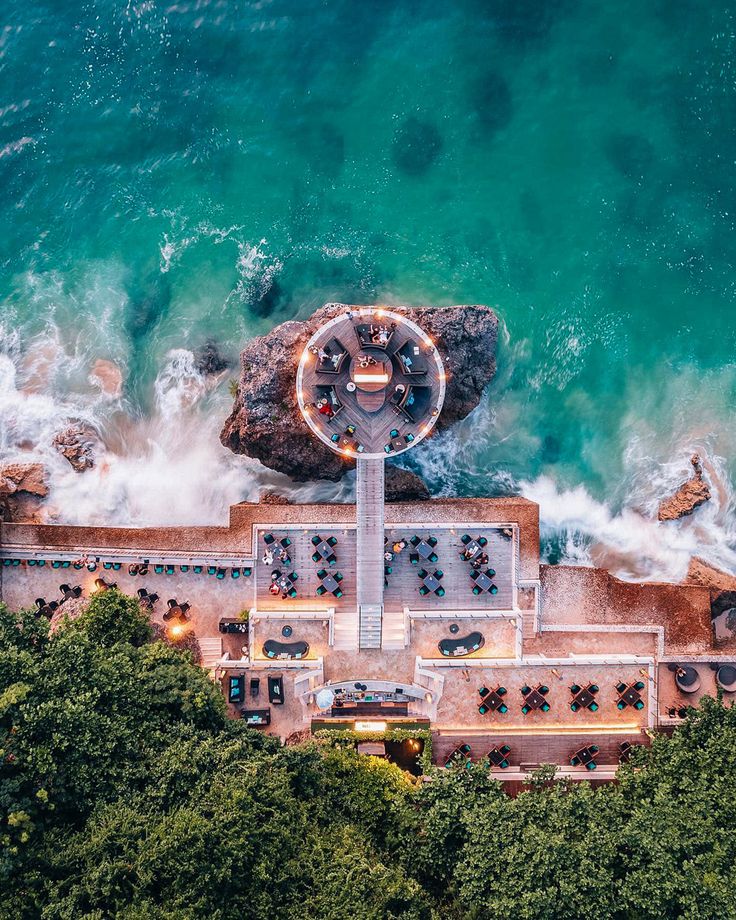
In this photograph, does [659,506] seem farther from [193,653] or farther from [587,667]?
[193,653]

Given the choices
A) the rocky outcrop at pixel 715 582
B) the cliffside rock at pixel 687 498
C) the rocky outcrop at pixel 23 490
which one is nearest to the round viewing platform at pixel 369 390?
the cliffside rock at pixel 687 498

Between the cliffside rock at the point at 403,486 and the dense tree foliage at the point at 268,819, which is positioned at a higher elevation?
the cliffside rock at the point at 403,486

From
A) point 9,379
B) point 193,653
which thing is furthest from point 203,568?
point 9,379

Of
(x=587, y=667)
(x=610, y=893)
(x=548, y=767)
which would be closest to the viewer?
(x=610, y=893)

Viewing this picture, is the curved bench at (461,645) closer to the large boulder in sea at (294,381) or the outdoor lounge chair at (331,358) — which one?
the large boulder in sea at (294,381)

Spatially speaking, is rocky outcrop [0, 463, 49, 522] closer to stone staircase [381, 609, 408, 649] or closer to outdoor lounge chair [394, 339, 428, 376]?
stone staircase [381, 609, 408, 649]

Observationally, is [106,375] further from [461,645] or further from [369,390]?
[461,645]
